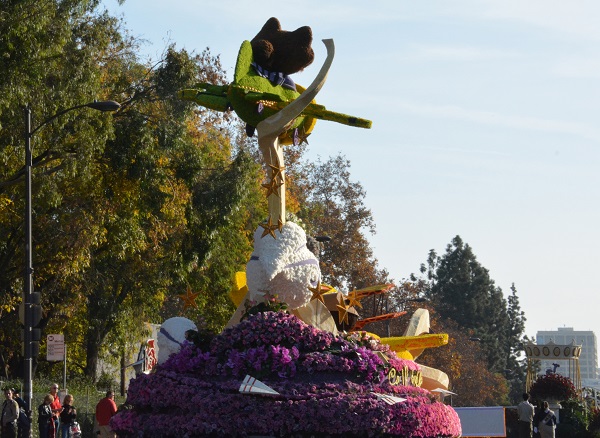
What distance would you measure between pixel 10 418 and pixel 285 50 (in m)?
9.56

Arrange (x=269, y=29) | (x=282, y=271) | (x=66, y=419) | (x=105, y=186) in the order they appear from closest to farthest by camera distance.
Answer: (x=282, y=271) < (x=269, y=29) < (x=66, y=419) < (x=105, y=186)

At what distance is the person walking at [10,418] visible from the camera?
23.2 meters

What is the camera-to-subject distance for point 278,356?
50.3 ft

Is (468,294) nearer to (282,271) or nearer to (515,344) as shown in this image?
(515,344)

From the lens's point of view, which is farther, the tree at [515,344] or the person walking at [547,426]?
the tree at [515,344]

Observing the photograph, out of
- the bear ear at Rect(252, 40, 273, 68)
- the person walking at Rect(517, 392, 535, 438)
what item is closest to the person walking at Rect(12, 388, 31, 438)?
the bear ear at Rect(252, 40, 273, 68)

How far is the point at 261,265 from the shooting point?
1664 cm

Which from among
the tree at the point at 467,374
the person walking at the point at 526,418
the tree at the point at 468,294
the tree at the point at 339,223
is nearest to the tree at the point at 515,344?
the tree at the point at 468,294

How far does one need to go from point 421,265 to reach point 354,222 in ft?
174

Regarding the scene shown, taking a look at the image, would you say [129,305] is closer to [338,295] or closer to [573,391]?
[573,391]

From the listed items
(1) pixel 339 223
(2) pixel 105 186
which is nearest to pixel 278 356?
(2) pixel 105 186

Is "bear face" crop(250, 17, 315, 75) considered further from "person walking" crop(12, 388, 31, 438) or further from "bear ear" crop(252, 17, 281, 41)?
"person walking" crop(12, 388, 31, 438)

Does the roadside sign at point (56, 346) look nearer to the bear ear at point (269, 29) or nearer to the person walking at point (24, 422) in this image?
the person walking at point (24, 422)

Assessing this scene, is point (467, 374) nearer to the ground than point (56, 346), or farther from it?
farther from it
